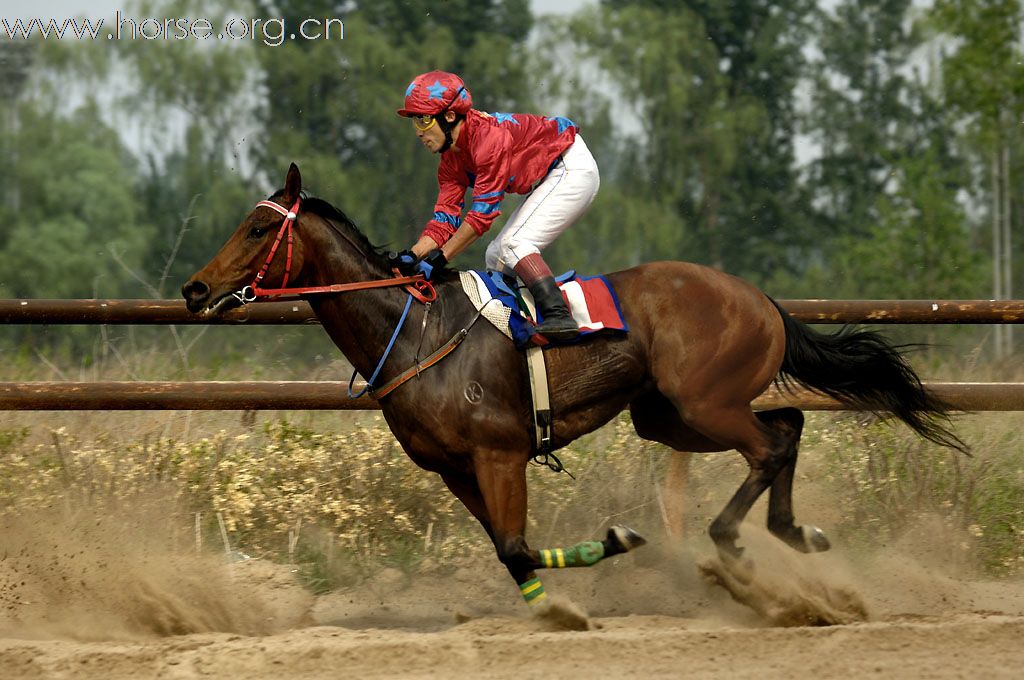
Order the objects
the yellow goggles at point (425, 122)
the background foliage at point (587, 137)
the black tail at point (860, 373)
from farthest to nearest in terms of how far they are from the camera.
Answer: the background foliage at point (587, 137)
the black tail at point (860, 373)
the yellow goggles at point (425, 122)

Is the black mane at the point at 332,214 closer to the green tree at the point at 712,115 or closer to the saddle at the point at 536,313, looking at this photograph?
the saddle at the point at 536,313

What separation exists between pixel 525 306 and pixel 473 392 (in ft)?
1.55

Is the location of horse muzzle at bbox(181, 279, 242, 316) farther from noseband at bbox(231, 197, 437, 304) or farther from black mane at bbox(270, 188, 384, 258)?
black mane at bbox(270, 188, 384, 258)

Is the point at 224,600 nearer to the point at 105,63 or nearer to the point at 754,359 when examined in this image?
the point at 754,359

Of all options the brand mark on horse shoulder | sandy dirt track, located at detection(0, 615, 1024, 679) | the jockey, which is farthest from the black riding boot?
sandy dirt track, located at detection(0, 615, 1024, 679)

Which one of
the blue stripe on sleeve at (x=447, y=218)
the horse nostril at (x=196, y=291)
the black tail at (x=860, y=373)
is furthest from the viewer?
the black tail at (x=860, y=373)

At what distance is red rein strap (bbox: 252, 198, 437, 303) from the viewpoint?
4.93 m

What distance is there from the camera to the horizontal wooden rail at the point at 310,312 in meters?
6.29

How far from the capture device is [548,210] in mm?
5320

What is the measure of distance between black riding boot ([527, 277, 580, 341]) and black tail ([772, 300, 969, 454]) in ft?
3.77

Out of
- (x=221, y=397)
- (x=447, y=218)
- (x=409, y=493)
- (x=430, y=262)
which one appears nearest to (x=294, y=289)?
(x=430, y=262)

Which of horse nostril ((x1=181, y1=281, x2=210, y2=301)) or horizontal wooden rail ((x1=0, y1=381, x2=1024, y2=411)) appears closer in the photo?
horse nostril ((x1=181, y1=281, x2=210, y2=301))

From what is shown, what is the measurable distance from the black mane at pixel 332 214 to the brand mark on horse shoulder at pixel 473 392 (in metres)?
0.73

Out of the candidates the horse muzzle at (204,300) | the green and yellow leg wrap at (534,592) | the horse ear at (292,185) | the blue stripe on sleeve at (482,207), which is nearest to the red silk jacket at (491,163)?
the blue stripe on sleeve at (482,207)
